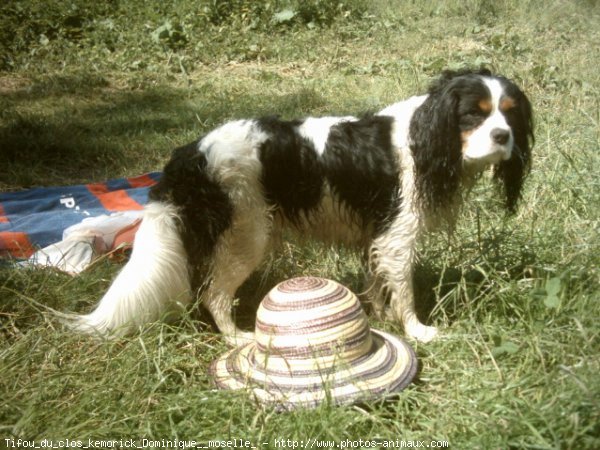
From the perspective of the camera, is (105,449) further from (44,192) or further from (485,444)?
(44,192)

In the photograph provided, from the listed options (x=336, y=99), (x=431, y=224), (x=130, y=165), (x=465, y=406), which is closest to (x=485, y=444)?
(x=465, y=406)

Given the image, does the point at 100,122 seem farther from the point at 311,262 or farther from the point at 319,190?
the point at 319,190

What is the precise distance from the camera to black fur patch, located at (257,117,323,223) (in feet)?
9.71

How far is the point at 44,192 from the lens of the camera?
14.9 ft

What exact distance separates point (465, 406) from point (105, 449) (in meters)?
1.15

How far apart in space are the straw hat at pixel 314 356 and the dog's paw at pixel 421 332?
0.47m

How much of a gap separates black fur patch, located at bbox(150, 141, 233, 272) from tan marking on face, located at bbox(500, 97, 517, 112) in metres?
1.24

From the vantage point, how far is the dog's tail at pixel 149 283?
2.68 m

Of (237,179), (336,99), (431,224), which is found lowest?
(336,99)

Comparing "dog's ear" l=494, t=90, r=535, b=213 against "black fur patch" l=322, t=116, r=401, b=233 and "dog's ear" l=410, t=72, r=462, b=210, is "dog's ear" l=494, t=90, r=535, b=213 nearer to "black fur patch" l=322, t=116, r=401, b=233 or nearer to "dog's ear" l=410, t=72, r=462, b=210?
"dog's ear" l=410, t=72, r=462, b=210

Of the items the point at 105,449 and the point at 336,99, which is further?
the point at 336,99

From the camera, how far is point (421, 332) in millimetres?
3014

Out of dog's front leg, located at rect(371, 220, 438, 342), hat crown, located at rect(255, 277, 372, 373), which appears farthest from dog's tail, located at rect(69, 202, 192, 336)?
dog's front leg, located at rect(371, 220, 438, 342)

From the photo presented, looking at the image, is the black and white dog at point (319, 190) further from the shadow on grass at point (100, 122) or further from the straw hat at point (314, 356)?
the shadow on grass at point (100, 122)
